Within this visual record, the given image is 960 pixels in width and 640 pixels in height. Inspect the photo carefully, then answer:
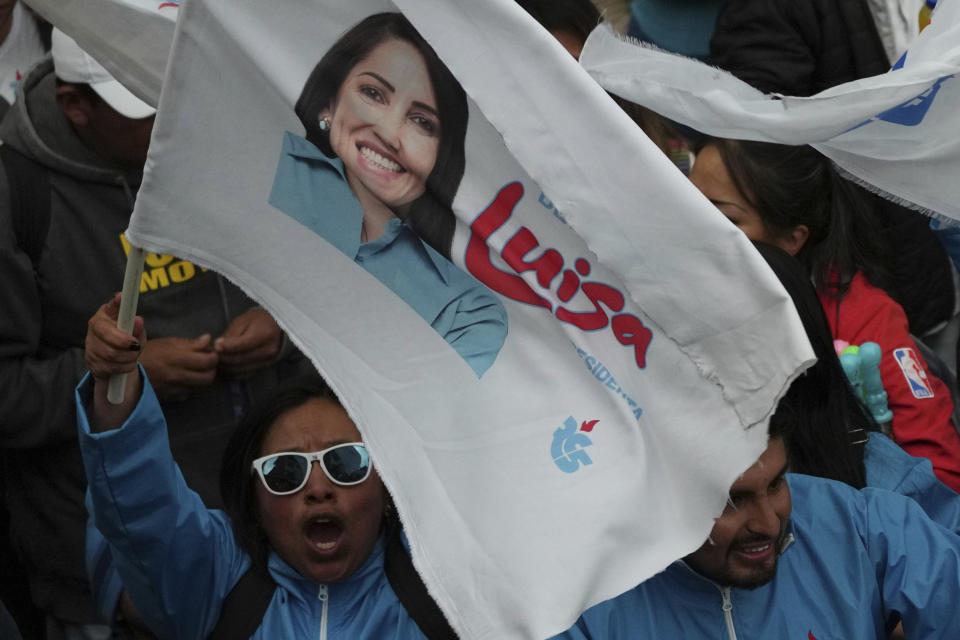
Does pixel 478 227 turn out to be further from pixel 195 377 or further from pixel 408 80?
pixel 195 377

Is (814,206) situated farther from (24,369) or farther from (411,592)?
(24,369)

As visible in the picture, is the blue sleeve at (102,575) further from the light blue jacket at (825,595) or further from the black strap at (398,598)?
the light blue jacket at (825,595)

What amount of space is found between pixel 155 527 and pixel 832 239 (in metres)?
1.83

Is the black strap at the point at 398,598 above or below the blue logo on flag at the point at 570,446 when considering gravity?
below

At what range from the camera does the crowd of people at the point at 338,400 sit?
243 cm

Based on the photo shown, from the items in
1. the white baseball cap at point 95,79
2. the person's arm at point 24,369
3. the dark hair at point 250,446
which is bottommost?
the dark hair at point 250,446

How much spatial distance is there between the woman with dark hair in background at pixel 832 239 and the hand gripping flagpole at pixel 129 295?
1.65 meters

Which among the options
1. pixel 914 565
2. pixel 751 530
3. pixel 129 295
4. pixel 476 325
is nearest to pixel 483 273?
pixel 476 325

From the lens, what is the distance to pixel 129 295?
97.7 inches

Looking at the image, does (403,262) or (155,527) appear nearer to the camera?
(403,262)

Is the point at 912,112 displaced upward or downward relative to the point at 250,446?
upward

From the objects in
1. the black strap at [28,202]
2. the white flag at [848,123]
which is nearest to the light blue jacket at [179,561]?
the black strap at [28,202]

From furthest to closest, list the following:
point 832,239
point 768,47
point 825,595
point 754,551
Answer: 1. point 768,47
2. point 832,239
3. point 825,595
4. point 754,551

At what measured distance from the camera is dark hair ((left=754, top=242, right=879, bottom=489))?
3164 mm
